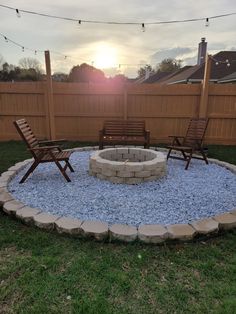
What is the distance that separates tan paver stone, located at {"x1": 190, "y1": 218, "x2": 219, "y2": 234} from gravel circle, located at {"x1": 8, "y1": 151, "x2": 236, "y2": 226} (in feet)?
0.47

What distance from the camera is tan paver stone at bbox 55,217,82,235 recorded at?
242cm

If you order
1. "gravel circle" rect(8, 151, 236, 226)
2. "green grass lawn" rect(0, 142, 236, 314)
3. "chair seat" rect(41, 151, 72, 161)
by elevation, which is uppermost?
"chair seat" rect(41, 151, 72, 161)

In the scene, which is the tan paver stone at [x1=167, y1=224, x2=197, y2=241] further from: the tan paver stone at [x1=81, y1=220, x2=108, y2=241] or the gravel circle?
the tan paver stone at [x1=81, y1=220, x2=108, y2=241]

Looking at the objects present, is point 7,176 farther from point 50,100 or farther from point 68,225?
point 50,100

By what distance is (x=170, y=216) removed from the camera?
9.02 ft

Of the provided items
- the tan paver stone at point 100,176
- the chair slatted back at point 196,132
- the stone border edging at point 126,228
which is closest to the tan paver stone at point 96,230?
the stone border edging at point 126,228

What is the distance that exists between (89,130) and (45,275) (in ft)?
17.8

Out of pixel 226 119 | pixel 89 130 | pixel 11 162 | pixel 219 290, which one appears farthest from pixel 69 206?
pixel 226 119

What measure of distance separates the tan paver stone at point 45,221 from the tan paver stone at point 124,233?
24.3 inches

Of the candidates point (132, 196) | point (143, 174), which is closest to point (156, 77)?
point (143, 174)

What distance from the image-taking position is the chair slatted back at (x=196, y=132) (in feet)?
16.3

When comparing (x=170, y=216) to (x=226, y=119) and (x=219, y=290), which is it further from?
(x=226, y=119)

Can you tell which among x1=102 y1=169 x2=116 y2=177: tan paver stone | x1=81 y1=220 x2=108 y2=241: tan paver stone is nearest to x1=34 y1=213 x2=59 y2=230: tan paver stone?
x1=81 y1=220 x2=108 y2=241: tan paver stone

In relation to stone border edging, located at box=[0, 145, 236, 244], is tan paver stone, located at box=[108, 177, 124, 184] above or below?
above
